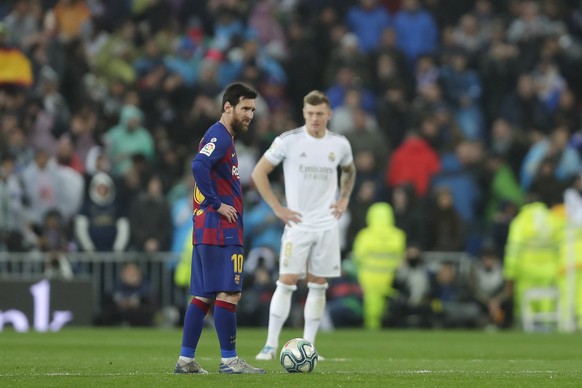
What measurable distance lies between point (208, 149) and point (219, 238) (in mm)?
723

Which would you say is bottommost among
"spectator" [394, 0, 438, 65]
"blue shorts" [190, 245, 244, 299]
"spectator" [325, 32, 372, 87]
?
"blue shorts" [190, 245, 244, 299]

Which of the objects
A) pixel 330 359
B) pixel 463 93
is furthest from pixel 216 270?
pixel 463 93

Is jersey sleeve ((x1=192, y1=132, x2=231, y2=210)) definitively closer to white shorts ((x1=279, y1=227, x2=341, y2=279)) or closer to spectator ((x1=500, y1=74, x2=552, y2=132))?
white shorts ((x1=279, y1=227, x2=341, y2=279))

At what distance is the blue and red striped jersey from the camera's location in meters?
11.3

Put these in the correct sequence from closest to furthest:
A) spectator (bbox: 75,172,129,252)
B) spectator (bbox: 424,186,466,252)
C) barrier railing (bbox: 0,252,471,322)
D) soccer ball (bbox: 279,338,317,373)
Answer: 1. soccer ball (bbox: 279,338,317,373)
2. barrier railing (bbox: 0,252,471,322)
3. spectator (bbox: 75,172,129,252)
4. spectator (bbox: 424,186,466,252)

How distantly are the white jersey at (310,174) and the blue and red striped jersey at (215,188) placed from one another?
324 cm

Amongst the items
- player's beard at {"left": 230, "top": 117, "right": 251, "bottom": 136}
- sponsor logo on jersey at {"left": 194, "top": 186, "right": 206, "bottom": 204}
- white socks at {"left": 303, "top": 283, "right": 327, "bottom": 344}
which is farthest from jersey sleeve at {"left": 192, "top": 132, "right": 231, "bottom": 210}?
white socks at {"left": 303, "top": 283, "right": 327, "bottom": 344}

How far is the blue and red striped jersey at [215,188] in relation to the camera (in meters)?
11.3

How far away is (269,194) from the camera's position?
577 inches

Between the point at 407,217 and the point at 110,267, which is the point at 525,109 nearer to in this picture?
the point at 407,217

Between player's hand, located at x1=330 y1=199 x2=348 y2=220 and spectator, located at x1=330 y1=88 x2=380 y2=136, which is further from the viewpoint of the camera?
spectator, located at x1=330 y1=88 x2=380 y2=136

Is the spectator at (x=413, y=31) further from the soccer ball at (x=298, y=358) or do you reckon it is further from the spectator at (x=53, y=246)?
the soccer ball at (x=298, y=358)

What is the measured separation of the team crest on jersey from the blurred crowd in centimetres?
1182

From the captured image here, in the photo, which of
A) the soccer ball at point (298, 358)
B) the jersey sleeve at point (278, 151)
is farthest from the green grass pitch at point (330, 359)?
the jersey sleeve at point (278, 151)
